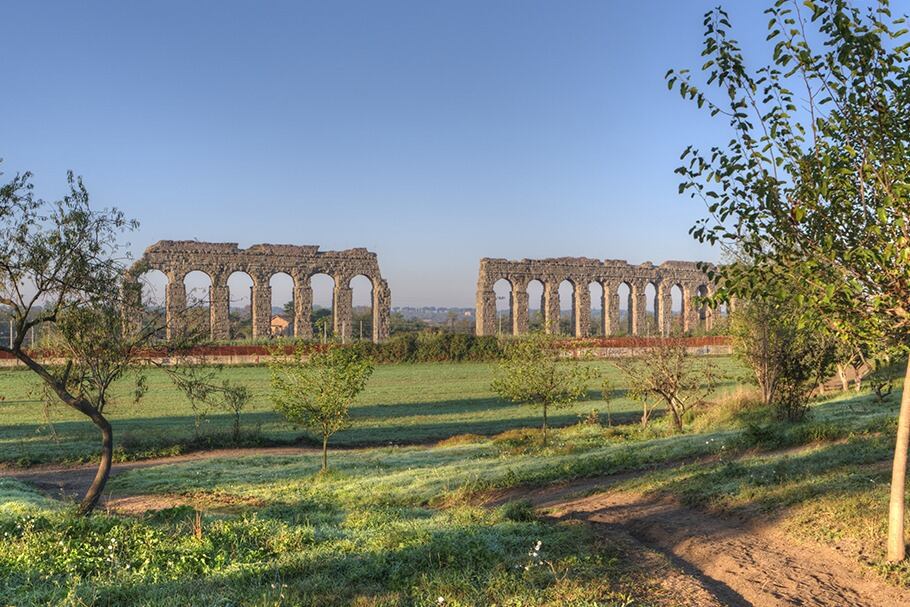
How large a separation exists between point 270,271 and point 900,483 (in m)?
49.3

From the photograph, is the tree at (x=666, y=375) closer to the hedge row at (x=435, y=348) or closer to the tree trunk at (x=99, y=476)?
the tree trunk at (x=99, y=476)

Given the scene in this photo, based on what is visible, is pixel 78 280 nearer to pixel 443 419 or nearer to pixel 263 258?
pixel 443 419

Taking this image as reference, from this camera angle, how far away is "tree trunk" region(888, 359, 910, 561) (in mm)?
5607

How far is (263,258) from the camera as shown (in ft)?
169

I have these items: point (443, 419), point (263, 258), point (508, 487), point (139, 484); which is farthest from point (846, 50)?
point (263, 258)

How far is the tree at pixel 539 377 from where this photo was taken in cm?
1862

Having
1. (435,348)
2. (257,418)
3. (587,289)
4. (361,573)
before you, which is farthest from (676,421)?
(587,289)

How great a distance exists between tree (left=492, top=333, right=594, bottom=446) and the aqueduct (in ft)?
117

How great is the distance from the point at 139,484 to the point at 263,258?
39.3m

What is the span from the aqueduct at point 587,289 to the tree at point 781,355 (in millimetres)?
38448

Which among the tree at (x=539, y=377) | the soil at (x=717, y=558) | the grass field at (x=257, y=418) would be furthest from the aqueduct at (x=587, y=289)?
the soil at (x=717, y=558)

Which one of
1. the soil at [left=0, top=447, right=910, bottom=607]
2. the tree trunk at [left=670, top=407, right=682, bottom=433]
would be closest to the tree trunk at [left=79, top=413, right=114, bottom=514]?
the soil at [left=0, top=447, right=910, bottom=607]

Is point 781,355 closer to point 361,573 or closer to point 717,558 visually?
point 717,558

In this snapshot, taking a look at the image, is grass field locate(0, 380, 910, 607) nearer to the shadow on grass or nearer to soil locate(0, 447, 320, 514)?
the shadow on grass
